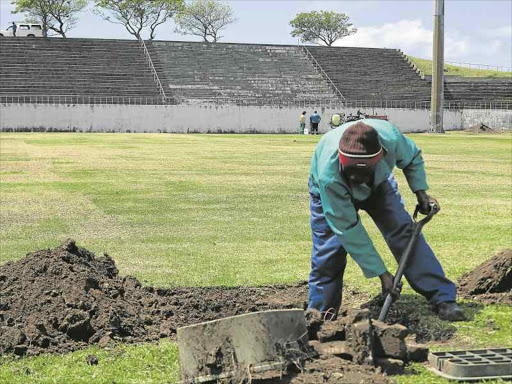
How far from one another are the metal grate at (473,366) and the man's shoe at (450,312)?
3.18ft

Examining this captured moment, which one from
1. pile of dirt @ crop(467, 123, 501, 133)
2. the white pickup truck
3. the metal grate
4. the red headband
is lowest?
the metal grate

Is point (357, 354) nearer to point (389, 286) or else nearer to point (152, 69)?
A: point (389, 286)

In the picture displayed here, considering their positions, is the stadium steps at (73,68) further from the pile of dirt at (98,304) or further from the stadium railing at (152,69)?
the pile of dirt at (98,304)

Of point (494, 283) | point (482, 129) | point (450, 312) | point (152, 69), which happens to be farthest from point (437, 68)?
point (450, 312)

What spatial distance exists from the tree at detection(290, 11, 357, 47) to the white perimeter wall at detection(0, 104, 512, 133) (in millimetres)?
63281

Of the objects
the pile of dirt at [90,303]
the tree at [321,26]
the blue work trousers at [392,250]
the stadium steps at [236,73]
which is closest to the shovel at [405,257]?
the blue work trousers at [392,250]

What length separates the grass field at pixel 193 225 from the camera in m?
5.97

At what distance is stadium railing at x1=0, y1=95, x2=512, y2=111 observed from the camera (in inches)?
2178

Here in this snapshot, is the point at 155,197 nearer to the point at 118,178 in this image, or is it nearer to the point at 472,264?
the point at 118,178

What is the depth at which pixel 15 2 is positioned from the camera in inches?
3969

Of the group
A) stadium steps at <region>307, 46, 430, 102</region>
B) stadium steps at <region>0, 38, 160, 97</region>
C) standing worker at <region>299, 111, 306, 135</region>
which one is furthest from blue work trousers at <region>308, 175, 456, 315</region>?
stadium steps at <region>307, 46, 430, 102</region>

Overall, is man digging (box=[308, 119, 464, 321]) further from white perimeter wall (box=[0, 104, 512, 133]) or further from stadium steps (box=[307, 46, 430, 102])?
stadium steps (box=[307, 46, 430, 102])

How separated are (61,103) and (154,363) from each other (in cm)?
5173

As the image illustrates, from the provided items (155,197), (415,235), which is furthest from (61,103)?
(415,235)
